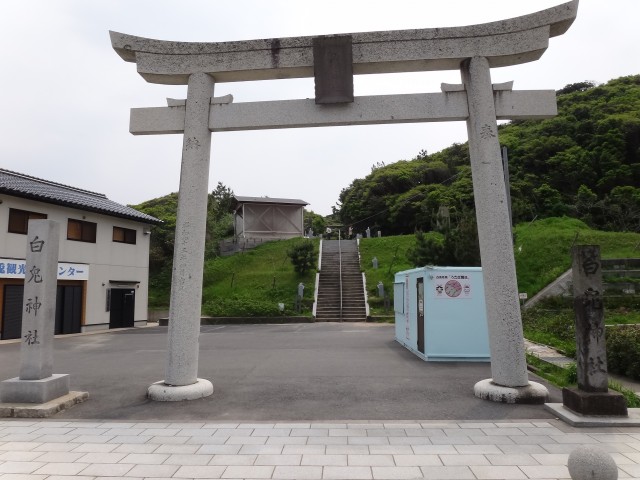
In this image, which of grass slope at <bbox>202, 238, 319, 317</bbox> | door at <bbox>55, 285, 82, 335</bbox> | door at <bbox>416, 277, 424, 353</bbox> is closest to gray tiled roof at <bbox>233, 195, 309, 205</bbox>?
grass slope at <bbox>202, 238, 319, 317</bbox>

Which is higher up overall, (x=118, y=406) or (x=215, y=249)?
(x=215, y=249)

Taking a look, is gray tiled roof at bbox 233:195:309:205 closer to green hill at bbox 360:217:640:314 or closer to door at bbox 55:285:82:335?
green hill at bbox 360:217:640:314

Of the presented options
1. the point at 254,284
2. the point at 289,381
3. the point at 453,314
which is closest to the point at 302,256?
the point at 254,284

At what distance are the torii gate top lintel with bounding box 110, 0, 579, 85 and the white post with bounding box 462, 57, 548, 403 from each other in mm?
450

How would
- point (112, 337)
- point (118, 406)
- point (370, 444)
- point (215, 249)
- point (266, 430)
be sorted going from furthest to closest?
point (215, 249) → point (112, 337) → point (118, 406) → point (266, 430) → point (370, 444)

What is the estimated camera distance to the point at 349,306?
23609 mm

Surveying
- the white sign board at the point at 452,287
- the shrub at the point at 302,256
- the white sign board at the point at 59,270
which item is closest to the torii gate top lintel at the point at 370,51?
the white sign board at the point at 452,287

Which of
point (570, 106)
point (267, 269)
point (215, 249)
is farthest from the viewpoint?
Answer: point (570, 106)

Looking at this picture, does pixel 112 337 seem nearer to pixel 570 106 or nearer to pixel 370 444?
pixel 370 444

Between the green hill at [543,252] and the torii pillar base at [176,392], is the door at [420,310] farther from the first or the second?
the green hill at [543,252]

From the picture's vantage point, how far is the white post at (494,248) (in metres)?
6.59

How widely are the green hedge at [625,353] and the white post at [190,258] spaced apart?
825cm

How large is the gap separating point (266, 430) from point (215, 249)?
28.3 m

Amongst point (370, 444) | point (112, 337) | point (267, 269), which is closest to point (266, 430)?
point (370, 444)
